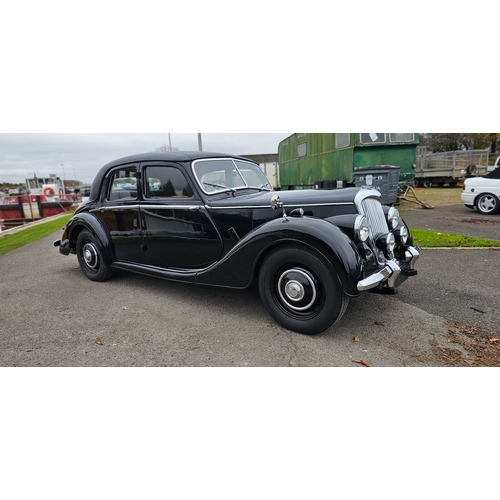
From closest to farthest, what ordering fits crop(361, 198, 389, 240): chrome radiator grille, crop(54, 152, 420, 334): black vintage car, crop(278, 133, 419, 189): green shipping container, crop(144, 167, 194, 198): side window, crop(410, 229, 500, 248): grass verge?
crop(54, 152, 420, 334): black vintage car, crop(361, 198, 389, 240): chrome radiator grille, crop(144, 167, 194, 198): side window, crop(410, 229, 500, 248): grass verge, crop(278, 133, 419, 189): green shipping container

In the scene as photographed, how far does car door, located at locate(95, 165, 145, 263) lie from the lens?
4719mm

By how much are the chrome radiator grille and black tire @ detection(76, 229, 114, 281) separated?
363 cm

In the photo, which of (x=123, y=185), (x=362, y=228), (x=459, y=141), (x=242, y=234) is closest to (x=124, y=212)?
(x=123, y=185)

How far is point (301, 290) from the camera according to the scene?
3.23 meters

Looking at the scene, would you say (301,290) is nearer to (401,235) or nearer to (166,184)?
(401,235)

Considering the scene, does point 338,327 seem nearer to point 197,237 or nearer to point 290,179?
point 197,237

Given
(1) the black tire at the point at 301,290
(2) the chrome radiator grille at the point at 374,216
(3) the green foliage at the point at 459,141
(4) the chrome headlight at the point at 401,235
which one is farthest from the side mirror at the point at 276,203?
(3) the green foliage at the point at 459,141

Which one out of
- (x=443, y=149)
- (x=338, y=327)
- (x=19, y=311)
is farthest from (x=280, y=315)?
(x=443, y=149)

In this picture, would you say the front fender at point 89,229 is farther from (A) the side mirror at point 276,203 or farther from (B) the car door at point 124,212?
(A) the side mirror at point 276,203

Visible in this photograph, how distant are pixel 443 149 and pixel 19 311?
29.3 m

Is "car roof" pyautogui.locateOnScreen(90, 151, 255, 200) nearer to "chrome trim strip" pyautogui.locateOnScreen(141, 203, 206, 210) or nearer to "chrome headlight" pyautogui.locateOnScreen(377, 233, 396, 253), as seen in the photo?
"chrome trim strip" pyautogui.locateOnScreen(141, 203, 206, 210)

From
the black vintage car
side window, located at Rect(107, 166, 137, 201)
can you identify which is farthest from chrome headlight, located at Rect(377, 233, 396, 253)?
side window, located at Rect(107, 166, 137, 201)

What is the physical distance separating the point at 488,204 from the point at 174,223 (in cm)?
1005

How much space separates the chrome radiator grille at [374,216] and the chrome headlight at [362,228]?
0.58ft
